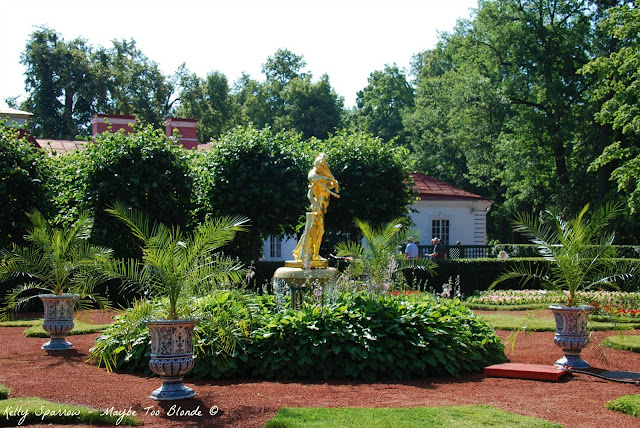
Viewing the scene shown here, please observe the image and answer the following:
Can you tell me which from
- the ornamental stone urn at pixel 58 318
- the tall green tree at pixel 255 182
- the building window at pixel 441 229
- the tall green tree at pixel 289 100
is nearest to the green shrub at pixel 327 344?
the ornamental stone urn at pixel 58 318

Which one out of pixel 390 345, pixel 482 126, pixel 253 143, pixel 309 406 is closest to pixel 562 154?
pixel 482 126

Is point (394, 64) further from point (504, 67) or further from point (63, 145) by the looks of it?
point (63, 145)

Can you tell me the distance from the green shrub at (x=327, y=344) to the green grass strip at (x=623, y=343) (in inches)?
111

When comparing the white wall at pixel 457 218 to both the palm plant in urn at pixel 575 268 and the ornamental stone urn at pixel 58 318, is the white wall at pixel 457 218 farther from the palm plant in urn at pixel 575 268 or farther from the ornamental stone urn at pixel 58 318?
the palm plant in urn at pixel 575 268

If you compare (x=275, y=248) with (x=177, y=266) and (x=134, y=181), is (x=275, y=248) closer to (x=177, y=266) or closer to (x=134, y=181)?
(x=134, y=181)

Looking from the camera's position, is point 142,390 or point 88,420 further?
point 142,390

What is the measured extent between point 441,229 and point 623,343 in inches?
880

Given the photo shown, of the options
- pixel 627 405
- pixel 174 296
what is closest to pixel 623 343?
pixel 627 405

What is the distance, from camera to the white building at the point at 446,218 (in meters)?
32.9

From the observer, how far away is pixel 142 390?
7.81m

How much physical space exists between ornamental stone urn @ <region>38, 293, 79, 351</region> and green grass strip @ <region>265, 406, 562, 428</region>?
19.0 ft

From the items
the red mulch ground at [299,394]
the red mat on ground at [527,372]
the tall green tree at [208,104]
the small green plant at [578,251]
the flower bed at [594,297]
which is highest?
the tall green tree at [208,104]

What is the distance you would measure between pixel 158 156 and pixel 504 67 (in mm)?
20465

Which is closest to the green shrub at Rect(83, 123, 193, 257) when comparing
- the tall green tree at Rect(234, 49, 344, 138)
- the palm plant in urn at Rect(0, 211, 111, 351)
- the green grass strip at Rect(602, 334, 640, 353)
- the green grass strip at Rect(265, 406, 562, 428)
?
the palm plant in urn at Rect(0, 211, 111, 351)
